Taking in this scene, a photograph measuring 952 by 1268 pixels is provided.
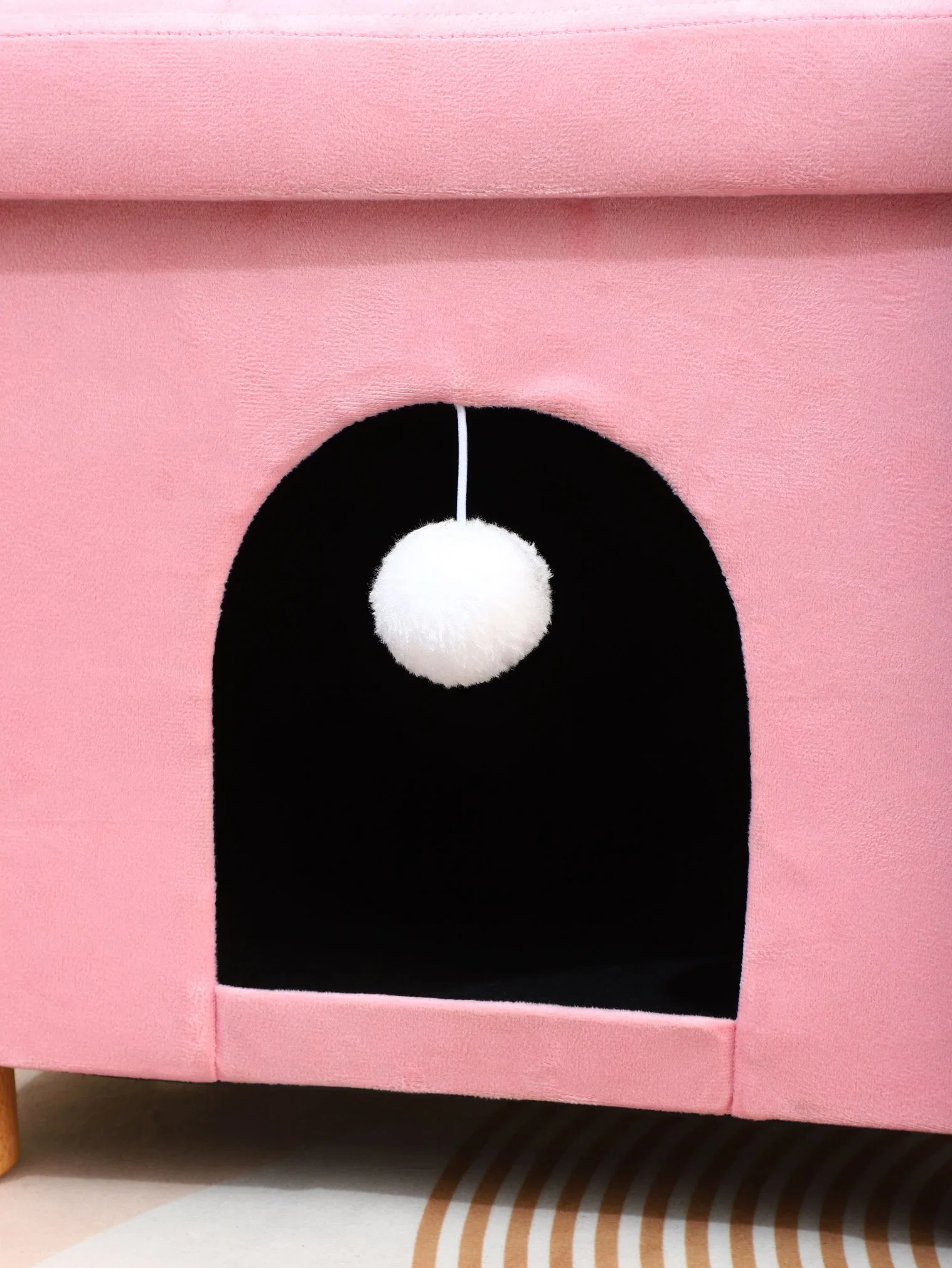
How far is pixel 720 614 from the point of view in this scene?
126 centimetres

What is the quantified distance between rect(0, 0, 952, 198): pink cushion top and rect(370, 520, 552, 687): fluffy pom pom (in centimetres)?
24

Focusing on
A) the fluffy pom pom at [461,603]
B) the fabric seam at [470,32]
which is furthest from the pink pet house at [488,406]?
the fluffy pom pom at [461,603]

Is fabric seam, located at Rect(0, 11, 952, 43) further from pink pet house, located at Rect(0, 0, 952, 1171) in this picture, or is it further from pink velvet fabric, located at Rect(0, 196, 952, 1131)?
pink velvet fabric, located at Rect(0, 196, 952, 1131)

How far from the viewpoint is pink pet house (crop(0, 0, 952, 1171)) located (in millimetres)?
954

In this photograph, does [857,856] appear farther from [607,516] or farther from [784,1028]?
[607,516]

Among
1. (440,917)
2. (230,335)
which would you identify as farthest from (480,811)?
(230,335)

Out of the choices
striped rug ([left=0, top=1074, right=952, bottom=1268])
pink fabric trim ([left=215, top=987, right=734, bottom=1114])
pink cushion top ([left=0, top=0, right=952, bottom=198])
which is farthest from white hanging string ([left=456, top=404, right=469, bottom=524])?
striped rug ([left=0, top=1074, right=952, bottom=1268])

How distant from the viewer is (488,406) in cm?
108

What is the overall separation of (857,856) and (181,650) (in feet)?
1.69

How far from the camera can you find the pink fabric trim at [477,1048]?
108cm

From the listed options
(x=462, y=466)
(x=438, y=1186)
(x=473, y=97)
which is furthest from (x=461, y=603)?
(x=438, y=1186)

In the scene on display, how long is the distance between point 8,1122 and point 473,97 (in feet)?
2.94

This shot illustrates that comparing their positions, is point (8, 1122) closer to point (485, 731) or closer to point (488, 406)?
point (485, 731)

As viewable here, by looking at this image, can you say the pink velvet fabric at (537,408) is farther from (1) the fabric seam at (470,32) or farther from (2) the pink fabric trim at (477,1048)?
(1) the fabric seam at (470,32)
